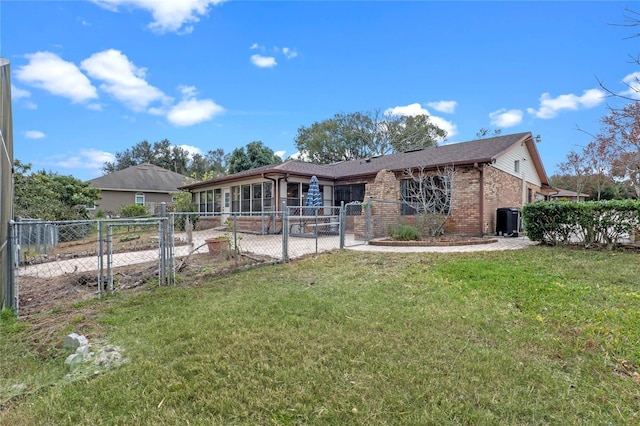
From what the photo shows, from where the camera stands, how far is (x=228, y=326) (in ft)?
10.9

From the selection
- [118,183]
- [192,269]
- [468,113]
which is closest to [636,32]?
[192,269]

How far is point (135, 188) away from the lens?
26.5 metres

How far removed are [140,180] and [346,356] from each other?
29754 mm

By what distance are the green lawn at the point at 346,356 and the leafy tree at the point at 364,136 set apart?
98.3 ft

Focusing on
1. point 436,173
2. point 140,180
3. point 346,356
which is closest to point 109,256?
point 346,356

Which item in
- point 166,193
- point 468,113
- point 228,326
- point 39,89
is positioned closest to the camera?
point 228,326

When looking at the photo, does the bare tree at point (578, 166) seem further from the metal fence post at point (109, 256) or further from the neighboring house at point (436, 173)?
the metal fence post at point (109, 256)

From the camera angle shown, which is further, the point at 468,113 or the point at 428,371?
the point at 468,113

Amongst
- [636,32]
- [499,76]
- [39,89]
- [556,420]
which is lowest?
[556,420]

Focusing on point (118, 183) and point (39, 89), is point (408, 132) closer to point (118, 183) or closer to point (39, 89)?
point (118, 183)

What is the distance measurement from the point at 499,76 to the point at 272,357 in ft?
46.5

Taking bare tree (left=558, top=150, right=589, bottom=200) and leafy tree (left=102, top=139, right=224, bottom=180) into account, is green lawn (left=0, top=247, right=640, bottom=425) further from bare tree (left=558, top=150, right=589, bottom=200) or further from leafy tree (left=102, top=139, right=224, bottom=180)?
leafy tree (left=102, top=139, right=224, bottom=180)

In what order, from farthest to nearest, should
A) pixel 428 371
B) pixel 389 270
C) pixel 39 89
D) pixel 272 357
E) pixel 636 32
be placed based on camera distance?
pixel 39 89 → pixel 389 270 → pixel 636 32 → pixel 272 357 → pixel 428 371

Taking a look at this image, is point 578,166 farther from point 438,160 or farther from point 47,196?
point 47,196
